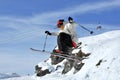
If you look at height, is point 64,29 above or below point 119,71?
above

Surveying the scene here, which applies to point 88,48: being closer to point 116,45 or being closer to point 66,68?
point 66,68

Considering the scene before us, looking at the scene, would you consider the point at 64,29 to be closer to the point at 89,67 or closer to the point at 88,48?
the point at 89,67

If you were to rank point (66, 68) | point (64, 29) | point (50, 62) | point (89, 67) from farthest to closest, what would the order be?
point (50, 62)
point (66, 68)
point (64, 29)
point (89, 67)

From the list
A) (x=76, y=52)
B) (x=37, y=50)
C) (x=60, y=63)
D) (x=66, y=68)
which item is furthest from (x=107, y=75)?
(x=60, y=63)

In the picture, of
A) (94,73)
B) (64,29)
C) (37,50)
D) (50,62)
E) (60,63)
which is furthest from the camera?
(50,62)

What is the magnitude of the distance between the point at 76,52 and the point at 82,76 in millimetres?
7267

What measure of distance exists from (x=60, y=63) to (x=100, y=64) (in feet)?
52.0

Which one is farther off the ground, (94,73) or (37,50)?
(37,50)

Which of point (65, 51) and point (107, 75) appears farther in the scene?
point (65, 51)

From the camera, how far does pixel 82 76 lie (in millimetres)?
15562

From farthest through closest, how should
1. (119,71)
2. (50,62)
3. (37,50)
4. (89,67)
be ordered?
(50,62) → (37,50) → (89,67) → (119,71)

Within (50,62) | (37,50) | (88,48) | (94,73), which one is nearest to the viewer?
(94,73)

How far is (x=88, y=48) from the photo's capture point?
22156 millimetres

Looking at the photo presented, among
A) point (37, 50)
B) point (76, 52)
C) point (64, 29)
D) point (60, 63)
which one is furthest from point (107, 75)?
point (60, 63)
